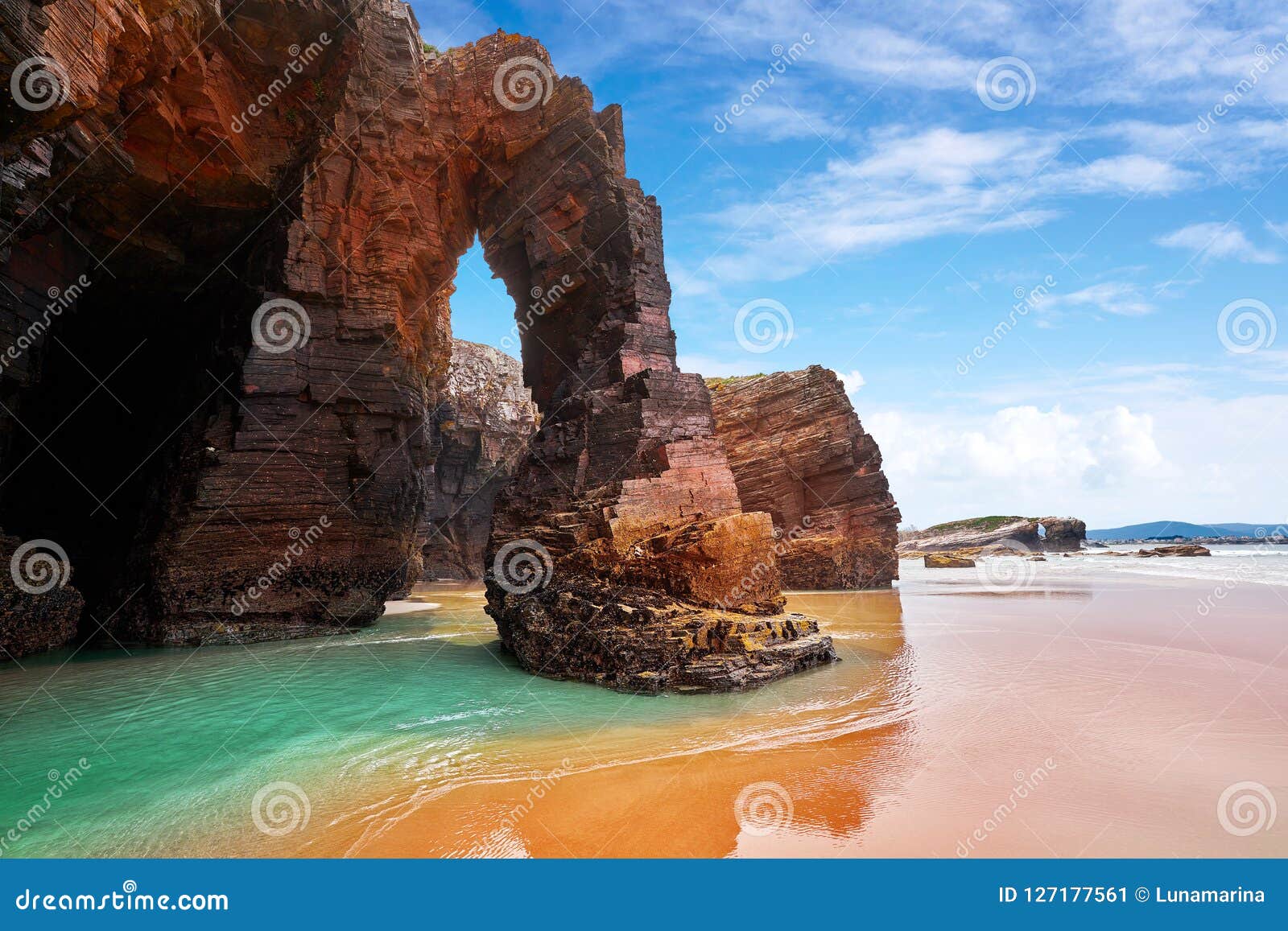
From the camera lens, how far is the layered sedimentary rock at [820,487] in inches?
1205

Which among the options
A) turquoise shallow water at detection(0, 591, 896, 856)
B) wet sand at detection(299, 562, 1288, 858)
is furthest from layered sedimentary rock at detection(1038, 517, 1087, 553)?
turquoise shallow water at detection(0, 591, 896, 856)

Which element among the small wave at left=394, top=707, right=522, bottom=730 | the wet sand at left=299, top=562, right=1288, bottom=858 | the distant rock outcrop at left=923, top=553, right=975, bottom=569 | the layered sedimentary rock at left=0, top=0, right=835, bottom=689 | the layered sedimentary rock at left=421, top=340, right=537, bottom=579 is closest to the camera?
the wet sand at left=299, top=562, right=1288, bottom=858

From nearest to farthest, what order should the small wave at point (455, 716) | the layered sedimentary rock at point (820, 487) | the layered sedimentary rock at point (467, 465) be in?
the small wave at point (455, 716) → the layered sedimentary rock at point (820, 487) → the layered sedimentary rock at point (467, 465)

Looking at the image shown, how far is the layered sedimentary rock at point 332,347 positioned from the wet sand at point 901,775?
2.88 metres

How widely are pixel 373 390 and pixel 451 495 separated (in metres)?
29.4

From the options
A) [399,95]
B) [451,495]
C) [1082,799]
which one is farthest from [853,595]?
[451,495]

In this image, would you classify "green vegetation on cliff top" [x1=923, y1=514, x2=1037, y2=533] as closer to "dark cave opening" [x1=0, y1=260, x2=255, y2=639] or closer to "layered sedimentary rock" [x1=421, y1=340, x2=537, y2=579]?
"layered sedimentary rock" [x1=421, y1=340, x2=537, y2=579]

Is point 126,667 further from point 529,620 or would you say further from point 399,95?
point 399,95

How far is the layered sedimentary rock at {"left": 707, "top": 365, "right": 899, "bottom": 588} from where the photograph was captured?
100 feet

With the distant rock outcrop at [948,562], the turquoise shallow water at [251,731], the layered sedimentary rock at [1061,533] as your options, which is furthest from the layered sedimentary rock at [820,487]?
the layered sedimentary rock at [1061,533]

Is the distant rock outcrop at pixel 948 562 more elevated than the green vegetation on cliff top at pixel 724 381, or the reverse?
the green vegetation on cliff top at pixel 724 381

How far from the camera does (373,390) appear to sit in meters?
18.1

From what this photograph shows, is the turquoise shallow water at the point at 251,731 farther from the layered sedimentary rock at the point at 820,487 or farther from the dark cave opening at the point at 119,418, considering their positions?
the layered sedimentary rock at the point at 820,487

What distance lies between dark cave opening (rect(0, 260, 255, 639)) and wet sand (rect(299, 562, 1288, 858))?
1429 centimetres
